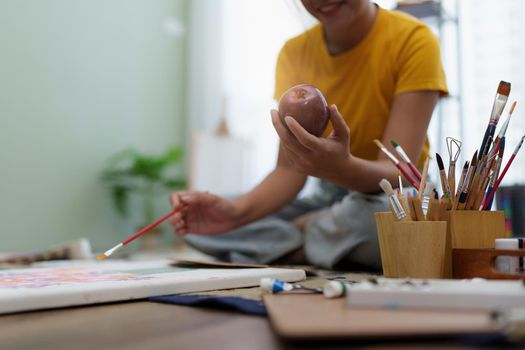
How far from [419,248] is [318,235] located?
0.55 meters

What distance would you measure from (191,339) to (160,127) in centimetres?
259

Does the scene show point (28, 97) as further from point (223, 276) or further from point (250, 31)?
point (223, 276)

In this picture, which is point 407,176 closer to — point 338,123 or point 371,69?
point 338,123

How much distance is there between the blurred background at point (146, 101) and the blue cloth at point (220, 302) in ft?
4.04

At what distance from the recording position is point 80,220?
2459 millimetres

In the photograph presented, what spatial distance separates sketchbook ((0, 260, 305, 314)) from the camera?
541 mm

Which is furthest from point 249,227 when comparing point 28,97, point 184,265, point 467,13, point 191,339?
point 467,13

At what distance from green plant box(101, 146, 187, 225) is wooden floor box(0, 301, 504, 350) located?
6.82ft

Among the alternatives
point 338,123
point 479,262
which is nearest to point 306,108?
point 338,123

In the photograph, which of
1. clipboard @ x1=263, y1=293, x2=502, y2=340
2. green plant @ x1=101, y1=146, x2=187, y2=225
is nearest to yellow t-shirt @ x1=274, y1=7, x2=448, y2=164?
clipboard @ x1=263, y1=293, x2=502, y2=340

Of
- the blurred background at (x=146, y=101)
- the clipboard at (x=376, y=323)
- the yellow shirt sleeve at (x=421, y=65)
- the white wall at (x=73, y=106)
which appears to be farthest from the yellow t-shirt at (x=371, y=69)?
the white wall at (x=73, y=106)

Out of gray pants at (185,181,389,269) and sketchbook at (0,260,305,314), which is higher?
sketchbook at (0,260,305,314)

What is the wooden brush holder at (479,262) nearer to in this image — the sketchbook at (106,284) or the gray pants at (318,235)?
the sketchbook at (106,284)

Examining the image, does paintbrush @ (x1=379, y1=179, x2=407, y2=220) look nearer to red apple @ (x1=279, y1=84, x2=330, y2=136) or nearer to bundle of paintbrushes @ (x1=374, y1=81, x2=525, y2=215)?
bundle of paintbrushes @ (x1=374, y1=81, x2=525, y2=215)
